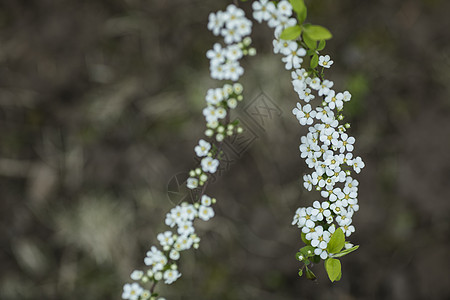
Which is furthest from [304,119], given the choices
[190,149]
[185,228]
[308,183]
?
[190,149]

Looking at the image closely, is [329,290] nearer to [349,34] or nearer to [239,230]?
[239,230]

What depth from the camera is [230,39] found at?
1.32 m

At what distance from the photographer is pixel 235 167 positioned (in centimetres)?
334

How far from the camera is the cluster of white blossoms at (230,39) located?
1290 millimetres

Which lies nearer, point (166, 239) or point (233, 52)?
point (233, 52)

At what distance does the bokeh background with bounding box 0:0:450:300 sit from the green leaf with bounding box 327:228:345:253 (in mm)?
1864

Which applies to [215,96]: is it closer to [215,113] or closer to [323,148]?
[215,113]

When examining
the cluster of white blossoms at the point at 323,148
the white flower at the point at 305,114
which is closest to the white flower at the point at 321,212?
the cluster of white blossoms at the point at 323,148

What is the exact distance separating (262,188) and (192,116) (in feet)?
2.79

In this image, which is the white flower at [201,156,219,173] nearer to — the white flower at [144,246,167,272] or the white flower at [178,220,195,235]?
the white flower at [178,220,195,235]

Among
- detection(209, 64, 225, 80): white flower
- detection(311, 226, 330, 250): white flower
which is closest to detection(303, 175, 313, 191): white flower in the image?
detection(311, 226, 330, 250): white flower

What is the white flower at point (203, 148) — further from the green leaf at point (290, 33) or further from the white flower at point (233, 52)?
the green leaf at point (290, 33)

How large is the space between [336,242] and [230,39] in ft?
2.61

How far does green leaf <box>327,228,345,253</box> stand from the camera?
138 centimetres
